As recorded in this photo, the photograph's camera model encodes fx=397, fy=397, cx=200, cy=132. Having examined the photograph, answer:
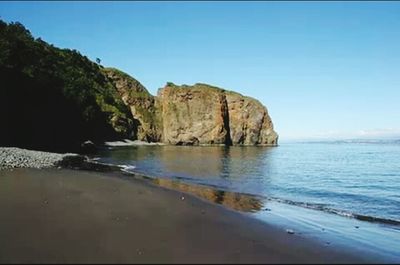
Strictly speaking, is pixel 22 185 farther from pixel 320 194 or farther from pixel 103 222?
pixel 320 194

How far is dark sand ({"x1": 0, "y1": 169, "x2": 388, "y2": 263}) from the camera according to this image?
8.58 metres

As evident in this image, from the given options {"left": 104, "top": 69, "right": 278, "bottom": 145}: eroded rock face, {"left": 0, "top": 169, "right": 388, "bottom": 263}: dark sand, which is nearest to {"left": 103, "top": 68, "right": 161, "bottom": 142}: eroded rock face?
{"left": 104, "top": 69, "right": 278, "bottom": 145}: eroded rock face

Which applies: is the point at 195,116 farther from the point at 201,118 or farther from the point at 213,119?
the point at 213,119

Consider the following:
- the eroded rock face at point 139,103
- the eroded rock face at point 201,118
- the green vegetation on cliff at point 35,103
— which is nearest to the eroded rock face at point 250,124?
the eroded rock face at point 201,118

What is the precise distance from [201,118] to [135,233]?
414ft

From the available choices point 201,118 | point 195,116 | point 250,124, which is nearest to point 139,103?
point 195,116

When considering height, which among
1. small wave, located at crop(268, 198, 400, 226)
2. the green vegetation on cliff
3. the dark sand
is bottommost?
small wave, located at crop(268, 198, 400, 226)

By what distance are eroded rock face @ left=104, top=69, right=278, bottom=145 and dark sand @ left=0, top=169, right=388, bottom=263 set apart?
386ft

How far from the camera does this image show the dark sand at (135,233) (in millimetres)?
8578

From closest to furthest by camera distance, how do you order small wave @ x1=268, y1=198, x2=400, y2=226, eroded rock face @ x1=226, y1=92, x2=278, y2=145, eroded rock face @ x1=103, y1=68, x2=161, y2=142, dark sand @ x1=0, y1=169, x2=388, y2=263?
dark sand @ x1=0, y1=169, x2=388, y2=263 → small wave @ x1=268, y1=198, x2=400, y2=226 → eroded rock face @ x1=103, y1=68, x2=161, y2=142 → eroded rock face @ x1=226, y1=92, x2=278, y2=145

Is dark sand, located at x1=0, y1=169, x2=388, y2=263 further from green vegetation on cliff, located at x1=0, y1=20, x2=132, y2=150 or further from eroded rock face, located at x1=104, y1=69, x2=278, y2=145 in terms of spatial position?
eroded rock face, located at x1=104, y1=69, x2=278, y2=145

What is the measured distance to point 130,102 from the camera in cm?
14338

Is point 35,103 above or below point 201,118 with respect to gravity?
below

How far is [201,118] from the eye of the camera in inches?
5369
